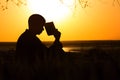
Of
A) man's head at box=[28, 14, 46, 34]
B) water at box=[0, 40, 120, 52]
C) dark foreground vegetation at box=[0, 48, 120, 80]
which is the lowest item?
water at box=[0, 40, 120, 52]

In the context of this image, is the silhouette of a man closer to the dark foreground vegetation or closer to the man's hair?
the man's hair

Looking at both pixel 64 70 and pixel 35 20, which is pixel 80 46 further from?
pixel 64 70

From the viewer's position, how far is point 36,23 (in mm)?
6062

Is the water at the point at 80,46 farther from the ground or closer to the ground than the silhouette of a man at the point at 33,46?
closer to the ground

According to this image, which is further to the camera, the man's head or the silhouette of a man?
the man's head

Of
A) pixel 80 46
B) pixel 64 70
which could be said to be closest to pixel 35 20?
pixel 64 70

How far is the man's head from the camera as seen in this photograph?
6.05 metres

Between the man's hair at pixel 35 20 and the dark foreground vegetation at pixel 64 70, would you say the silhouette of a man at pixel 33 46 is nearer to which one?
the man's hair at pixel 35 20

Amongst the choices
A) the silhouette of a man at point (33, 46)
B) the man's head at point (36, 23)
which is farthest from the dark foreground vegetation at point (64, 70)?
the man's head at point (36, 23)

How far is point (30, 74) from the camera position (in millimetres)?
5457

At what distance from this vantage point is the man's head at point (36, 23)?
605cm

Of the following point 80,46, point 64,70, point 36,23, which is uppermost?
point 36,23

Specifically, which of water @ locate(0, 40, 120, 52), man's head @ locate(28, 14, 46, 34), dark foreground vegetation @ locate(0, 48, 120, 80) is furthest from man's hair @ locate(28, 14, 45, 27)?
water @ locate(0, 40, 120, 52)

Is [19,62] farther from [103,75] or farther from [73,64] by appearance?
[103,75]
